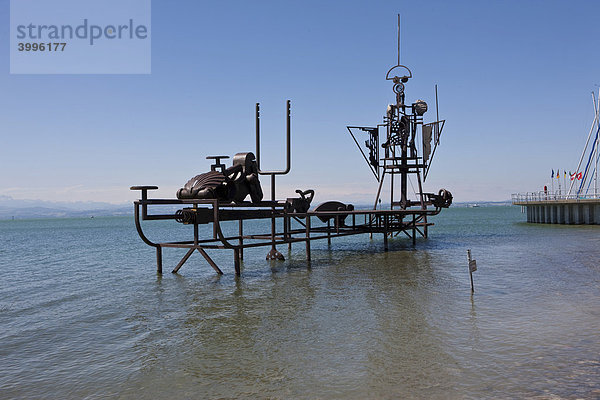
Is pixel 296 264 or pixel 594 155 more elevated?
pixel 594 155

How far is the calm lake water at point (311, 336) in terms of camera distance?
6.72 metres

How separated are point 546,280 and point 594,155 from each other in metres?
48.4

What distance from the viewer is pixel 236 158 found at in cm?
1736

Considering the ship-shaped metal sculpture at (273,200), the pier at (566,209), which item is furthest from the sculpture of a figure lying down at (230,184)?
the pier at (566,209)

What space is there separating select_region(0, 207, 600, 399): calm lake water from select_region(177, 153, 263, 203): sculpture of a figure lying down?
120 inches

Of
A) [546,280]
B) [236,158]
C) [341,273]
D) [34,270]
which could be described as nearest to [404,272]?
[341,273]

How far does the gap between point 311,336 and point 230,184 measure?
339 inches

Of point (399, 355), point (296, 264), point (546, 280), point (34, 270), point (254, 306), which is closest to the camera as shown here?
point (399, 355)

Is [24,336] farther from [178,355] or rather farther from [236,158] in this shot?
[236,158]

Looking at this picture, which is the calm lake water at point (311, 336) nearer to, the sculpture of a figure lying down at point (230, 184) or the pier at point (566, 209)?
the sculpture of a figure lying down at point (230, 184)

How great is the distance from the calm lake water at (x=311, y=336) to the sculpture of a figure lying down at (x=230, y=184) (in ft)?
10.0

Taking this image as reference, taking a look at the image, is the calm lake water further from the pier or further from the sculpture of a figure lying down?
the pier

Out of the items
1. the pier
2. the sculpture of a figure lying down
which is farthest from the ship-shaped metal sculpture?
the pier

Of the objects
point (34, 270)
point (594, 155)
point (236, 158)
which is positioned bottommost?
point (34, 270)
